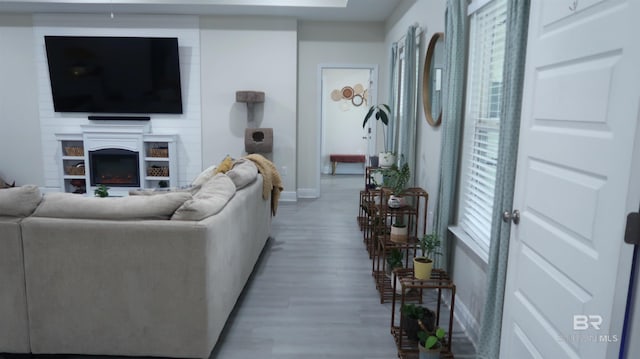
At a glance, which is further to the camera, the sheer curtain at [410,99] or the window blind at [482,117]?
the sheer curtain at [410,99]

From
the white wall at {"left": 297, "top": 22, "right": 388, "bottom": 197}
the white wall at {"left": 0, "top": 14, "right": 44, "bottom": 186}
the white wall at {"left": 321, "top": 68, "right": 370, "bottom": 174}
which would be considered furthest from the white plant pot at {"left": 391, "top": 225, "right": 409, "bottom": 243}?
the white wall at {"left": 321, "top": 68, "right": 370, "bottom": 174}

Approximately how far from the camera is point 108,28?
6.20m

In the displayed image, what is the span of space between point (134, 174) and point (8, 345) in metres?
4.43

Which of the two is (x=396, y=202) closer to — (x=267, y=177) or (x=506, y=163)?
(x=267, y=177)

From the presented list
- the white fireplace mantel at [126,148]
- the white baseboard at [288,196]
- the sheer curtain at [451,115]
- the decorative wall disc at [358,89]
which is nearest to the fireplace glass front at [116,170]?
the white fireplace mantel at [126,148]

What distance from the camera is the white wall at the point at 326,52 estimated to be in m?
6.45

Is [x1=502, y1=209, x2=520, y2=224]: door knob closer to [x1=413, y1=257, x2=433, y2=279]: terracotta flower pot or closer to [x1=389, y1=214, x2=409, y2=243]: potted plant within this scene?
[x1=413, y1=257, x2=433, y2=279]: terracotta flower pot

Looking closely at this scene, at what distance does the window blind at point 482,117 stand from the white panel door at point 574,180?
23.3 inches

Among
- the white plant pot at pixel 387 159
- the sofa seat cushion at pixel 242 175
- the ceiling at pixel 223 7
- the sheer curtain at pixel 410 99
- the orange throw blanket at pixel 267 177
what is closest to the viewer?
the sofa seat cushion at pixel 242 175

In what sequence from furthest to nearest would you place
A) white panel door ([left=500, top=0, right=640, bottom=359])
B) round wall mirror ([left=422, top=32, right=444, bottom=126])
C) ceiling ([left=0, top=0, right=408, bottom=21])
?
ceiling ([left=0, top=0, right=408, bottom=21]), round wall mirror ([left=422, top=32, right=444, bottom=126]), white panel door ([left=500, top=0, right=640, bottom=359])

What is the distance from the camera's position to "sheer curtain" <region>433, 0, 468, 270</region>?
9.16ft

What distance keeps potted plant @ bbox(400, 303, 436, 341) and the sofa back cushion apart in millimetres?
2001

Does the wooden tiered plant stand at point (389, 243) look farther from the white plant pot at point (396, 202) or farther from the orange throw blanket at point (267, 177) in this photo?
the orange throw blanket at point (267, 177)

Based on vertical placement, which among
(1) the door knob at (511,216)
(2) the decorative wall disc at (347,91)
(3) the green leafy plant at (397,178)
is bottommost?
(3) the green leafy plant at (397,178)
